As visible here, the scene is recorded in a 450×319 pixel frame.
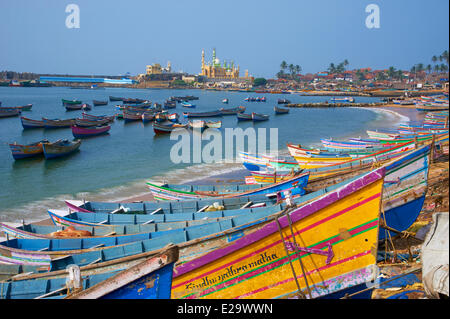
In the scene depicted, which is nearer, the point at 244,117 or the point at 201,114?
the point at 244,117

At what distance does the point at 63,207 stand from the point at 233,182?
26.0 feet

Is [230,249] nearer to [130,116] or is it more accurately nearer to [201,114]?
[130,116]

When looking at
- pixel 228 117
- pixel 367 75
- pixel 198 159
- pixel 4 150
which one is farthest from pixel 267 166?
pixel 367 75

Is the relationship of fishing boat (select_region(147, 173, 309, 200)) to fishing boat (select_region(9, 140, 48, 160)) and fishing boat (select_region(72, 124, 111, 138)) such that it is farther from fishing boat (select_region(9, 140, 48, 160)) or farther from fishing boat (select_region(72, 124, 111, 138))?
fishing boat (select_region(72, 124, 111, 138))

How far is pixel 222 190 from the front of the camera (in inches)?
531

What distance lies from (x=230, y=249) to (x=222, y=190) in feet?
26.6

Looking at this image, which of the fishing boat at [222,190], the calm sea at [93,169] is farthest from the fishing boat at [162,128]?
the fishing boat at [222,190]

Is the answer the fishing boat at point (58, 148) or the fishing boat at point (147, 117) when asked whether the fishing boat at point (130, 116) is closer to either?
the fishing boat at point (147, 117)

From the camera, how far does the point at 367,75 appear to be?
162750mm

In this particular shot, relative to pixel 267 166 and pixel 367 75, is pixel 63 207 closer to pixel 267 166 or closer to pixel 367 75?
pixel 267 166

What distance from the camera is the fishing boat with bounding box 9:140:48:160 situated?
77.6 ft

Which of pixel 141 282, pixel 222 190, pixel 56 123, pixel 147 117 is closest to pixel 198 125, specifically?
pixel 147 117

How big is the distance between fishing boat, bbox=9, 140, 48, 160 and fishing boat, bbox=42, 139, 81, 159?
2.95 feet

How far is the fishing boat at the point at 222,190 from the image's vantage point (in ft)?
39.8
